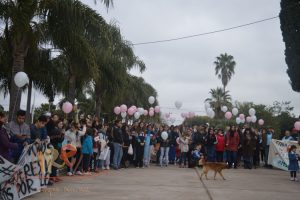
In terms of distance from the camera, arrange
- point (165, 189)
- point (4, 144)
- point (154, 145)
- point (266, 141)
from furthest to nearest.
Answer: point (266, 141) → point (154, 145) → point (165, 189) → point (4, 144)

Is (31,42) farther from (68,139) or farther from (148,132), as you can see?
(148,132)

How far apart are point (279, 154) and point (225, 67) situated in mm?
60254

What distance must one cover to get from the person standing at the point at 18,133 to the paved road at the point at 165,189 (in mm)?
978

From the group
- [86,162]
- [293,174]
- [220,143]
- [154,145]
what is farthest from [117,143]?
[293,174]

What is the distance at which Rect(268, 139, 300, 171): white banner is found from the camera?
1780cm

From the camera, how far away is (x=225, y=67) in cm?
7712

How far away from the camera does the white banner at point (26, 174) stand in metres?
8.05

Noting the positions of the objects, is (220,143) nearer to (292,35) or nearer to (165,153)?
(165,153)

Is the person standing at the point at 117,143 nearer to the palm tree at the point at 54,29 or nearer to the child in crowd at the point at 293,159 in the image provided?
the palm tree at the point at 54,29

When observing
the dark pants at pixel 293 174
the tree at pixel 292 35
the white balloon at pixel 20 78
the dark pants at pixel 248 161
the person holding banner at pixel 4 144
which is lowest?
the dark pants at pixel 293 174

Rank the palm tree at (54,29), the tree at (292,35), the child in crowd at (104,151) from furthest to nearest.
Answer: the tree at (292,35), the child in crowd at (104,151), the palm tree at (54,29)

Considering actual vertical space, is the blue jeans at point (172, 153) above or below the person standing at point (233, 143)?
below

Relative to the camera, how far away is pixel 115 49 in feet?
74.9

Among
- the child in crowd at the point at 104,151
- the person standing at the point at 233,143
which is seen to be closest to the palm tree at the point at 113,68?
the child in crowd at the point at 104,151
